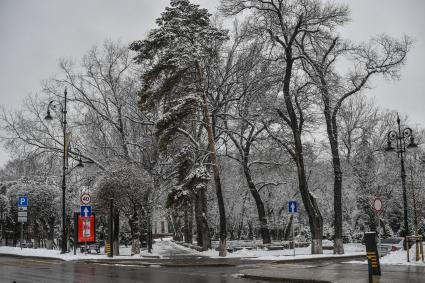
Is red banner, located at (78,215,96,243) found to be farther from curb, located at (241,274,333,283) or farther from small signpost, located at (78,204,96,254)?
curb, located at (241,274,333,283)

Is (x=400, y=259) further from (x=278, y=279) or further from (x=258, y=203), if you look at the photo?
(x=258, y=203)

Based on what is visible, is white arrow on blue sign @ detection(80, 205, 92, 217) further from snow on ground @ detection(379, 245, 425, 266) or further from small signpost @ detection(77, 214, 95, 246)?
snow on ground @ detection(379, 245, 425, 266)

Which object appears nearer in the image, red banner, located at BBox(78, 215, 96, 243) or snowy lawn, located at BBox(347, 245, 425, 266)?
snowy lawn, located at BBox(347, 245, 425, 266)

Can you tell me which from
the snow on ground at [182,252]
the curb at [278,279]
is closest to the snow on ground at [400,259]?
the snow on ground at [182,252]

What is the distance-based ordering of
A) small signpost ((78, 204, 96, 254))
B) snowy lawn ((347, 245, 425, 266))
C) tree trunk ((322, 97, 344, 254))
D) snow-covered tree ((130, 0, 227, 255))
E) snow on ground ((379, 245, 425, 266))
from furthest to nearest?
1. tree trunk ((322, 97, 344, 254))
2. small signpost ((78, 204, 96, 254))
3. snow-covered tree ((130, 0, 227, 255))
4. snow on ground ((379, 245, 425, 266))
5. snowy lawn ((347, 245, 425, 266))

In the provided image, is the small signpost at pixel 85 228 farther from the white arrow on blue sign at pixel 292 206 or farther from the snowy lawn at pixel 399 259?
the snowy lawn at pixel 399 259

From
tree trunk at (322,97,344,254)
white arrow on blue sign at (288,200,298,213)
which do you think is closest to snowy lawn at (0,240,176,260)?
white arrow on blue sign at (288,200,298,213)

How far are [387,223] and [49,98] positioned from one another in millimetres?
38134

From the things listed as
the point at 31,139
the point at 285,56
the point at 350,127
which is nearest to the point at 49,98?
the point at 31,139

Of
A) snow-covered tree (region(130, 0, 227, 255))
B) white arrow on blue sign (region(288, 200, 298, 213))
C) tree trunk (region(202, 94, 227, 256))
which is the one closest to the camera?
white arrow on blue sign (region(288, 200, 298, 213))

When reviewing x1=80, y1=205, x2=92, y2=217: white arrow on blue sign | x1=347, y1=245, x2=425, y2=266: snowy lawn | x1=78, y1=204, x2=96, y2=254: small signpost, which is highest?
x1=80, y1=205, x2=92, y2=217: white arrow on blue sign

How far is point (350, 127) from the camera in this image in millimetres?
54219

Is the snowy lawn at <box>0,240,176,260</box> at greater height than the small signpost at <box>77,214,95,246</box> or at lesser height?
lesser

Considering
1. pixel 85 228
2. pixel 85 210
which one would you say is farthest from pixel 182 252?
pixel 85 210
